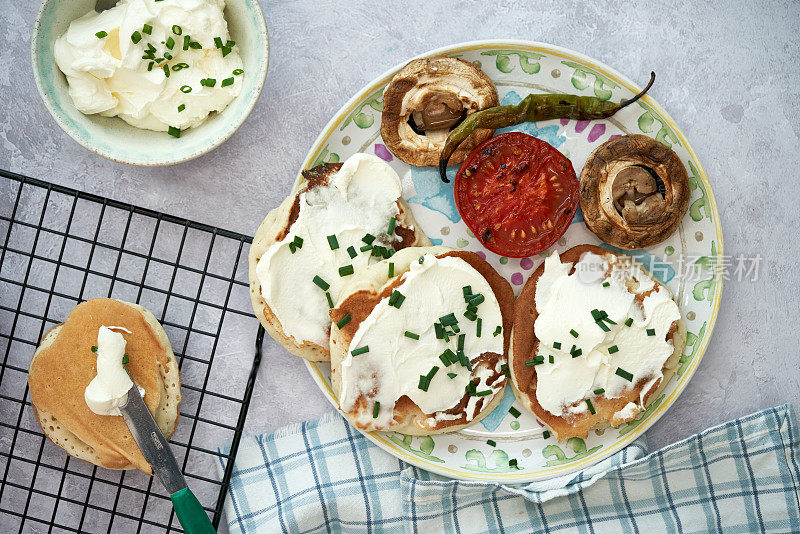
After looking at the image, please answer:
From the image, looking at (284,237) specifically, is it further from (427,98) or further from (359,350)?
(427,98)

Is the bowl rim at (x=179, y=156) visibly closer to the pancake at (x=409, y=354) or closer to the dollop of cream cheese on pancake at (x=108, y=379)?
the dollop of cream cheese on pancake at (x=108, y=379)

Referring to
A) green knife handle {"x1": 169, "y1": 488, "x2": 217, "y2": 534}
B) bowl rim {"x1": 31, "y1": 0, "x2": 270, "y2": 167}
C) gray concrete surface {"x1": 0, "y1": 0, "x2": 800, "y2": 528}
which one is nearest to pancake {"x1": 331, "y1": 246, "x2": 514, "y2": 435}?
gray concrete surface {"x1": 0, "y1": 0, "x2": 800, "y2": 528}

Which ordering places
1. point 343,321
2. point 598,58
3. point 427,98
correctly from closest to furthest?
point 343,321, point 427,98, point 598,58

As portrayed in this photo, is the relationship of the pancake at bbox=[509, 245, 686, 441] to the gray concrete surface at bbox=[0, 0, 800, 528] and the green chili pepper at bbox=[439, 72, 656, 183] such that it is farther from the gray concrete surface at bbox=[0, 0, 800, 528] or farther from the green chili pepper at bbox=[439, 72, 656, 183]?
the green chili pepper at bbox=[439, 72, 656, 183]

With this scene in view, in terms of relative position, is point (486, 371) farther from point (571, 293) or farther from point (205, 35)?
point (205, 35)

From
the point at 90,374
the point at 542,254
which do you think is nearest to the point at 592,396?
the point at 542,254
